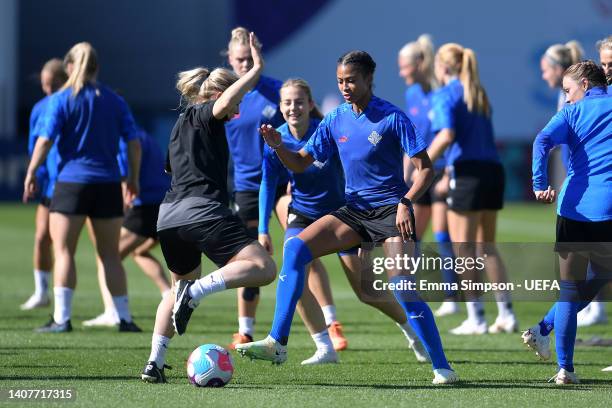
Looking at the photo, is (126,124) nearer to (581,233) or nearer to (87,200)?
(87,200)

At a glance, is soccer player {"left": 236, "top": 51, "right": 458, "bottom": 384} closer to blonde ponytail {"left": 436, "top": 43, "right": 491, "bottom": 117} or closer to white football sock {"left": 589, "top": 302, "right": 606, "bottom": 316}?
blonde ponytail {"left": 436, "top": 43, "right": 491, "bottom": 117}

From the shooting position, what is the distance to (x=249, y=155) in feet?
33.9

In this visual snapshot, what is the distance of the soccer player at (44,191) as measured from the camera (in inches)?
459

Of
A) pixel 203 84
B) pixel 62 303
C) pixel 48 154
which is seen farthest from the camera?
pixel 48 154

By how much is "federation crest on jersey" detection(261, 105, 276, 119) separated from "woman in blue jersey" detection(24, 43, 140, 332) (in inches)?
55.0

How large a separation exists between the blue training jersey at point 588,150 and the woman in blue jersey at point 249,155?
112 inches

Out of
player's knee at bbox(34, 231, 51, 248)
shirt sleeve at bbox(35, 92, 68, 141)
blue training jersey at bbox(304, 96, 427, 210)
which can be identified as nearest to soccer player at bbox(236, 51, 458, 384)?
blue training jersey at bbox(304, 96, 427, 210)

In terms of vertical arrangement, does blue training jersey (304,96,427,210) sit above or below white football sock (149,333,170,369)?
above

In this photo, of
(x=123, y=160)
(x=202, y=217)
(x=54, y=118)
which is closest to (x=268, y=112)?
(x=54, y=118)

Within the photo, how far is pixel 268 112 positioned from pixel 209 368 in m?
3.18

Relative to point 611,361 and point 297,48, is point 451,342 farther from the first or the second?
point 297,48

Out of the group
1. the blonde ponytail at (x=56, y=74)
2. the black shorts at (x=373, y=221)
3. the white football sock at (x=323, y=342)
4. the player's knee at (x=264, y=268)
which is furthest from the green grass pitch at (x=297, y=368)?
the blonde ponytail at (x=56, y=74)

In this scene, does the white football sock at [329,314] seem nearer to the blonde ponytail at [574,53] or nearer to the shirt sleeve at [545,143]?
the shirt sleeve at [545,143]

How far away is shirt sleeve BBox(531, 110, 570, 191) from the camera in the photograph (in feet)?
25.1
